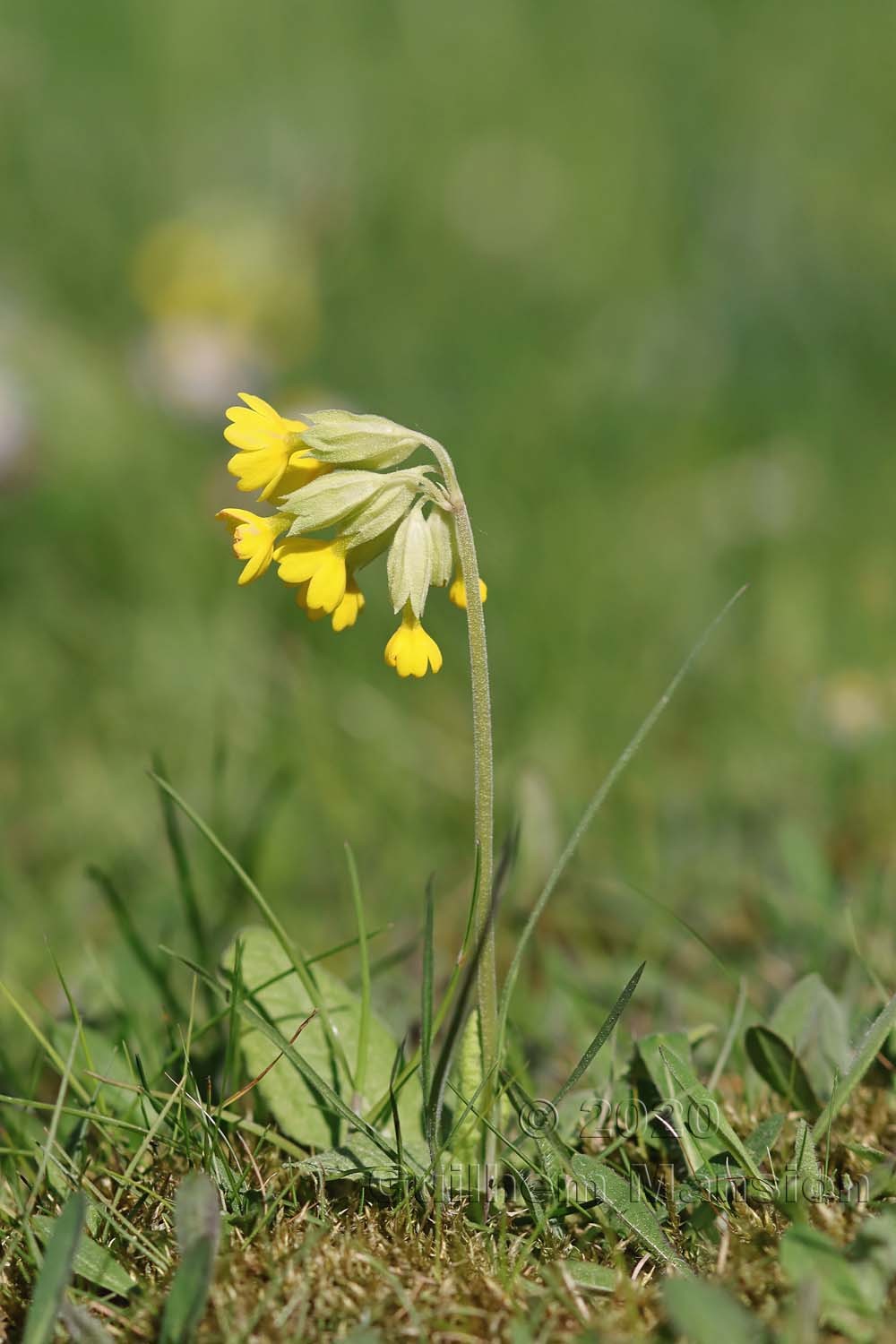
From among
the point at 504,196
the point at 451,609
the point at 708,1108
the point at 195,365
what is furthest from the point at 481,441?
the point at 708,1108

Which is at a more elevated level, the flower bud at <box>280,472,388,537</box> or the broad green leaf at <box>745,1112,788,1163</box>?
the flower bud at <box>280,472,388,537</box>

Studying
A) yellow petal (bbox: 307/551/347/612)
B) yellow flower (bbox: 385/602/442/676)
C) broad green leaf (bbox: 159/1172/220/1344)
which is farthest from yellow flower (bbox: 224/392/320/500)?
broad green leaf (bbox: 159/1172/220/1344)

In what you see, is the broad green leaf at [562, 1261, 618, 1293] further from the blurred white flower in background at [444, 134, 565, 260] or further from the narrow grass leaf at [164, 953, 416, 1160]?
the blurred white flower in background at [444, 134, 565, 260]

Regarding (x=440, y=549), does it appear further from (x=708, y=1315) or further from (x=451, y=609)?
(x=451, y=609)

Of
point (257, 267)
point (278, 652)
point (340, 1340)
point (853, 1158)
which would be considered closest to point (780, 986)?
point (853, 1158)

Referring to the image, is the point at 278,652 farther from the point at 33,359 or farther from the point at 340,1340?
the point at 340,1340

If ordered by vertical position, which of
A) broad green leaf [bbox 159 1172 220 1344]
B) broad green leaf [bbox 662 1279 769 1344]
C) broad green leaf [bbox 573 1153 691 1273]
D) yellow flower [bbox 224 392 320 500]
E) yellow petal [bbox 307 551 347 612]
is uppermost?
yellow flower [bbox 224 392 320 500]

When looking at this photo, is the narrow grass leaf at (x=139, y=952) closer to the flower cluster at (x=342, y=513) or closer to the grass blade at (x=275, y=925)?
the grass blade at (x=275, y=925)
